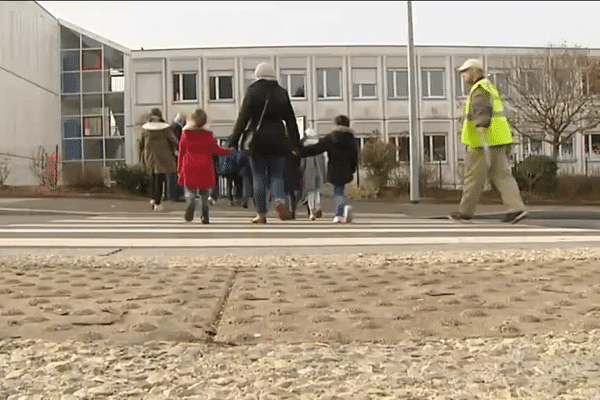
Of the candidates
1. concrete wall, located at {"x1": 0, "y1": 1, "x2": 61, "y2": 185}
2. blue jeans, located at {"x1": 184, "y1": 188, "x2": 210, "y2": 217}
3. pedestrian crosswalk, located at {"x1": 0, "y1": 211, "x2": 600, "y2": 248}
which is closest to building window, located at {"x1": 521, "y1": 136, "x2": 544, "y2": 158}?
pedestrian crosswalk, located at {"x1": 0, "y1": 211, "x2": 600, "y2": 248}

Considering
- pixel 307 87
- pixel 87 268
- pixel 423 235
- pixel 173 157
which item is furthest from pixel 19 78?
pixel 87 268

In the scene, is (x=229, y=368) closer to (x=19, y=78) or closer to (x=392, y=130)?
(x=19, y=78)

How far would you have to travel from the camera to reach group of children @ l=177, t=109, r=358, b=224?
8359mm

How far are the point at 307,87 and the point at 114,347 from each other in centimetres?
3667

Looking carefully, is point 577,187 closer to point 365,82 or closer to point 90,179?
point 90,179

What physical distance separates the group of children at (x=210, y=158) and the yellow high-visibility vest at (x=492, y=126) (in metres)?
3.81

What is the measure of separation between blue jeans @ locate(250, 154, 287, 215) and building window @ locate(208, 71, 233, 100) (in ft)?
102

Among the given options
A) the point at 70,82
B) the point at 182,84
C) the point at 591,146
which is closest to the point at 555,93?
the point at 591,146

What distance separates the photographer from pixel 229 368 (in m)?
2.06

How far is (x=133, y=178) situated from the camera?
62.4 feet

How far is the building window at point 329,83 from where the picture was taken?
3866 centimetres

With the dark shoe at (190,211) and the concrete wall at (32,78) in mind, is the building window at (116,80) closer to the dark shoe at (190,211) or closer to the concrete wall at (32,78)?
the concrete wall at (32,78)

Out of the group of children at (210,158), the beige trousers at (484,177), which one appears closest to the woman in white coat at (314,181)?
the group of children at (210,158)

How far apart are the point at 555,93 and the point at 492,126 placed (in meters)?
25.9
